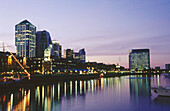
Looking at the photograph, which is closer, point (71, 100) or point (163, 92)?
point (71, 100)

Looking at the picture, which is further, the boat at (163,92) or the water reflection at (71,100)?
the boat at (163,92)

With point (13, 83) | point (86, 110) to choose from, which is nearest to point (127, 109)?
point (86, 110)

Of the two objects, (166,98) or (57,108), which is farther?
(166,98)

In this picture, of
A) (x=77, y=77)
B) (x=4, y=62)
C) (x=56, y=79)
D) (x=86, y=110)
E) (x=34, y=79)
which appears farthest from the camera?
(x=4, y=62)

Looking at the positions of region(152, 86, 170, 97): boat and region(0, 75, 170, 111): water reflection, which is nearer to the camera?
region(0, 75, 170, 111): water reflection

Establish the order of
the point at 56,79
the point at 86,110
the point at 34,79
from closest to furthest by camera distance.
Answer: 1. the point at 86,110
2. the point at 34,79
3. the point at 56,79

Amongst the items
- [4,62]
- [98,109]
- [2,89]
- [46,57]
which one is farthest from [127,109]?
[4,62]

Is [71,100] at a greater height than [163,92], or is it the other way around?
[163,92]

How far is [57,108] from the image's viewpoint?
35062 mm

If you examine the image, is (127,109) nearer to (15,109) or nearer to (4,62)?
(15,109)

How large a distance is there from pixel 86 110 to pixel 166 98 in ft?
77.9

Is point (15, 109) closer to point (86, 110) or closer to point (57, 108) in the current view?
point (57, 108)

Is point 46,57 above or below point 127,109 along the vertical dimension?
above

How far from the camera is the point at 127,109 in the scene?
3634cm
